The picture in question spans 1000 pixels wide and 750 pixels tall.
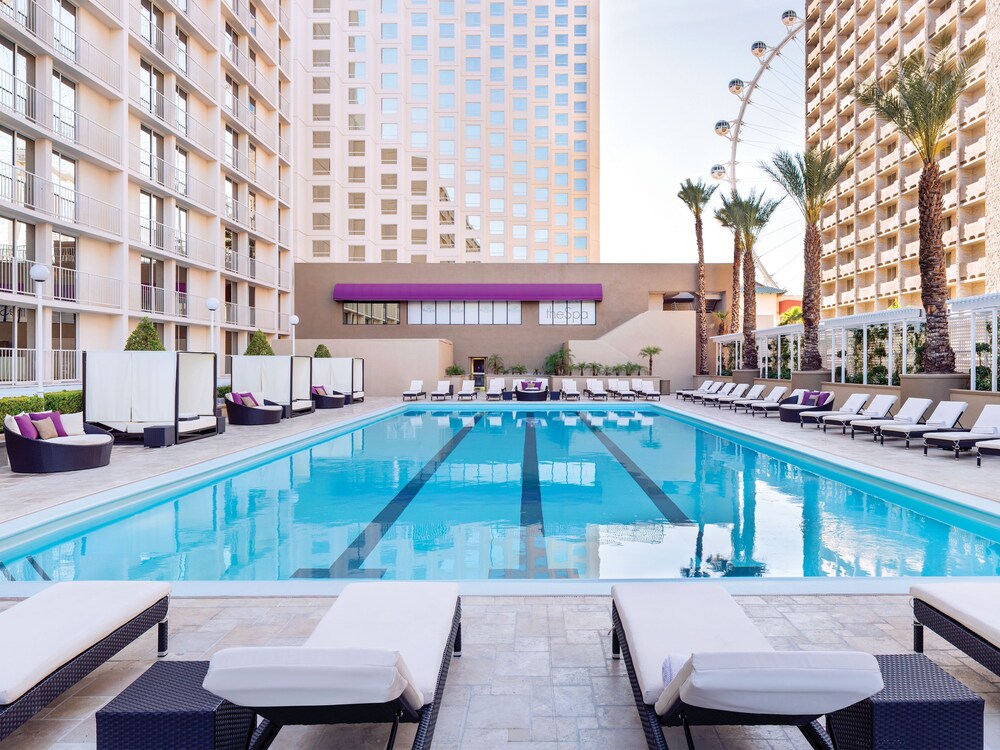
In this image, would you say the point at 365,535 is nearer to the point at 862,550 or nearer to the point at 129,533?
the point at 129,533

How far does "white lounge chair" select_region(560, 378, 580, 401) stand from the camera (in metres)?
27.1

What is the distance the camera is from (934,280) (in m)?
15.0

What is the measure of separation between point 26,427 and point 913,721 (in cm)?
1137

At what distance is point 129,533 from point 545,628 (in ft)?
17.4

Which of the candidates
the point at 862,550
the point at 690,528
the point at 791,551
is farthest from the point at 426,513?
the point at 862,550

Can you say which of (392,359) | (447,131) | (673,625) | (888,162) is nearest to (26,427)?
(673,625)

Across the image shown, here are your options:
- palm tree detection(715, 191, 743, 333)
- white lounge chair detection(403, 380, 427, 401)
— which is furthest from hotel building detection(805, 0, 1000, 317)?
white lounge chair detection(403, 380, 427, 401)

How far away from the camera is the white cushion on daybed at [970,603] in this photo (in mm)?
2998

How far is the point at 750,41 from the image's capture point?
39031mm

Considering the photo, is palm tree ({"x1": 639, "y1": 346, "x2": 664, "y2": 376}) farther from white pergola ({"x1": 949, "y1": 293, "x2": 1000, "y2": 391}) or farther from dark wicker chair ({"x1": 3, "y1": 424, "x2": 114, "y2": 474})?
dark wicker chair ({"x1": 3, "y1": 424, "x2": 114, "y2": 474})

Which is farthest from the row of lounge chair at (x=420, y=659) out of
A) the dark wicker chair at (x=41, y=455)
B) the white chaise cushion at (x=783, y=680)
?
the dark wicker chair at (x=41, y=455)

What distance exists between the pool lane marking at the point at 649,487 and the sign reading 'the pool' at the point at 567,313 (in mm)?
20709

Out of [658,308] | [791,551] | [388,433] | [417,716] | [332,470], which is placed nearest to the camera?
[417,716]

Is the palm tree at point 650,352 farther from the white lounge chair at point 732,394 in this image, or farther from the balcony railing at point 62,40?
the balcony railing at point 62,40
